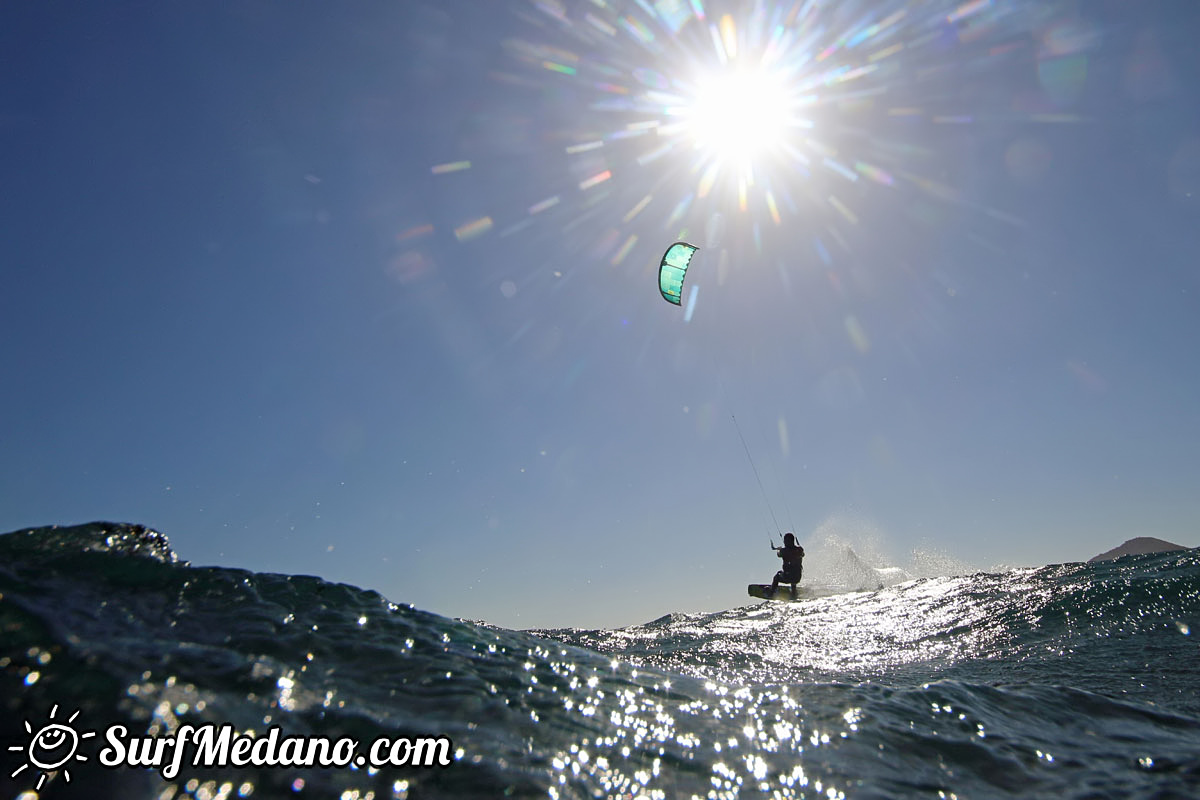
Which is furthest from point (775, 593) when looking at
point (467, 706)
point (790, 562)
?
point (467, 706)

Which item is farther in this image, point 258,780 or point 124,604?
point 124,604

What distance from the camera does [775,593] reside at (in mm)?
23719

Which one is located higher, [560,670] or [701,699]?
[560,670]

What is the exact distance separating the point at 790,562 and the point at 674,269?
42.6 feet

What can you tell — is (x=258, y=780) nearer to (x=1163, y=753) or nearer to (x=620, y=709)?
(x=620, y=709)

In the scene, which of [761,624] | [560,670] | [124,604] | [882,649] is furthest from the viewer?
[761,624]

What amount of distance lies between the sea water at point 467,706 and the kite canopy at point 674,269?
1687 centimetres

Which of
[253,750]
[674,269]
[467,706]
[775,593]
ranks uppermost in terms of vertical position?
[674,269]

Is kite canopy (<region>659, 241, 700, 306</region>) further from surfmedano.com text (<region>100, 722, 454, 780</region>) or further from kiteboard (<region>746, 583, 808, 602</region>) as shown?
surfmedano.com text (<region>100, 722, 454, 780</region>)

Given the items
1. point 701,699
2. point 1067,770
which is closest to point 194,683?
point 701,699

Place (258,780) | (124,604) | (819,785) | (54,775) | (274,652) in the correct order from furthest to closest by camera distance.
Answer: (124,604), (274,652), (819,785), (258,780), (54,775)

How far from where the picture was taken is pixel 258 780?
2861mm

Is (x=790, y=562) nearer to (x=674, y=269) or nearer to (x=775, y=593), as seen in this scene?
(x=775, y=593)

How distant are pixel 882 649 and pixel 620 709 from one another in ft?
24.9
